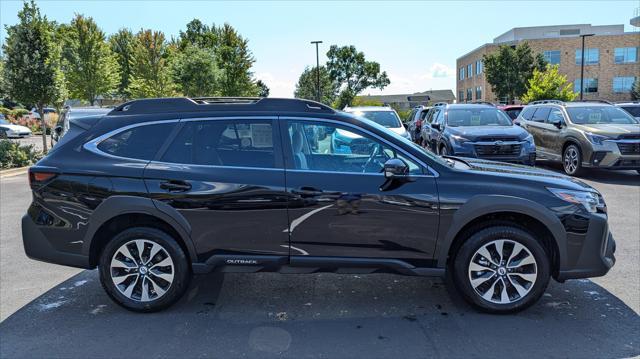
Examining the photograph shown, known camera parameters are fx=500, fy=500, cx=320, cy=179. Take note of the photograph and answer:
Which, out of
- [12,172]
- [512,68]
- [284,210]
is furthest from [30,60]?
[512,68]

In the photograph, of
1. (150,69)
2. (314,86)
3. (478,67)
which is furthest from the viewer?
(314,86)

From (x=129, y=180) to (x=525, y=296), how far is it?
3349 mm

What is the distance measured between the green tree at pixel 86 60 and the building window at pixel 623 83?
2103 inches

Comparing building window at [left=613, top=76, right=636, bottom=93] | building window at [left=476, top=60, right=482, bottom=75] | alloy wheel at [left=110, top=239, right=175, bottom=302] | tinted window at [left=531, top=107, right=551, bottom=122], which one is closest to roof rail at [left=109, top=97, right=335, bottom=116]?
alloy wheel at [left=110, top=239, right=175, bottom=302]

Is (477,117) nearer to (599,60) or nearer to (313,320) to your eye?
(313,320)

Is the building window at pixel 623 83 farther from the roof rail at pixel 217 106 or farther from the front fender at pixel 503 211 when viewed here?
the roof rail at pixel 217 106

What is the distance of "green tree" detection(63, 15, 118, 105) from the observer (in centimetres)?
2680

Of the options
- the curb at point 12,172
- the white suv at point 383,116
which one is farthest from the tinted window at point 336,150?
the curb at point 12,172

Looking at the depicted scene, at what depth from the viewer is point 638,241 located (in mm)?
6184

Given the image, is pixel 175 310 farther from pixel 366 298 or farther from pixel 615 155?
pixel 615 155

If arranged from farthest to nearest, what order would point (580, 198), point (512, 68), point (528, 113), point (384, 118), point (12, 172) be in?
1. point (512, 68)
2. point (528, 113)
3. point (384, 118)
4. point (12, 172)
5. point (580, 198)

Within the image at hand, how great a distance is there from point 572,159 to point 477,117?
2384mm

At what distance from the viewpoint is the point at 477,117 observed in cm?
1220

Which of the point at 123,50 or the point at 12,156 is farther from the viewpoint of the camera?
the point at 123,50
